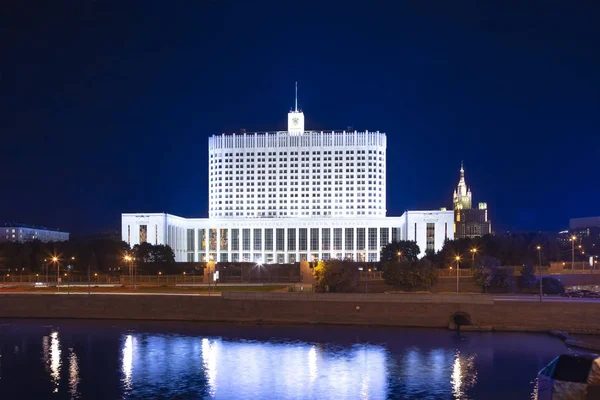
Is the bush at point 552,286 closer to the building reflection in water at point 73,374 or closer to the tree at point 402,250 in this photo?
the tree at point 402,250

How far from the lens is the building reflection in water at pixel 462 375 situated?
33.5 metres

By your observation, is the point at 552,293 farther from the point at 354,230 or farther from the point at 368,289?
the point at 354,230

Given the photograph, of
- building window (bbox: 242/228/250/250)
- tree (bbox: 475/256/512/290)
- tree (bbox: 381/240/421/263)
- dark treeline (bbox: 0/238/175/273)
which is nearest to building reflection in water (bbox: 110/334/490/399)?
tree (bbox: 475/256/512/290)

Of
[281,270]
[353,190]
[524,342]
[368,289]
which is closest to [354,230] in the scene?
[353,190]

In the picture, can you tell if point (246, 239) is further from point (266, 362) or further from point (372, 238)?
point (266, 362)

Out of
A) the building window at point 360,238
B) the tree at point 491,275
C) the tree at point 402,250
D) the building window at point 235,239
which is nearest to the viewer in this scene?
the tree at point 491,275

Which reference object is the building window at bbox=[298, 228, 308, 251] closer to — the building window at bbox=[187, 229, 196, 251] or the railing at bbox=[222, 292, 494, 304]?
the building window at bbox=[187, 229, 196, 251]

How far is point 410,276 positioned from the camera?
6625 cm

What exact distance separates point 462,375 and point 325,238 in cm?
9891

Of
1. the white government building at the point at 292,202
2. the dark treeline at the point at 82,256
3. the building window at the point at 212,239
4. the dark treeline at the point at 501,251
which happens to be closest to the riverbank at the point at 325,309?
the dark treeline at the point at 501,251

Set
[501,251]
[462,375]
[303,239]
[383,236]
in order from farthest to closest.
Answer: [303,239], [383,236], [501,251], [462,375]

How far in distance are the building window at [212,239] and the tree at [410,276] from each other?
75.8 metres

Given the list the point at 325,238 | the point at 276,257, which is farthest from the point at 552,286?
the point at 276,257

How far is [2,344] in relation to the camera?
1885 inches
